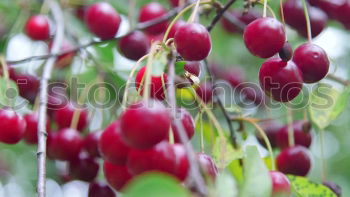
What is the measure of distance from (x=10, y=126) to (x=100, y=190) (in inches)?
10.5

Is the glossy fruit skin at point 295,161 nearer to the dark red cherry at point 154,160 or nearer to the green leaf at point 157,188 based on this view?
the dark red cherry at point 154,160

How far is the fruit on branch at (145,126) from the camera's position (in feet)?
2.53

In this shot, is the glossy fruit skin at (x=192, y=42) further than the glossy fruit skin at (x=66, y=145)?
No

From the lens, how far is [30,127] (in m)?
1.59

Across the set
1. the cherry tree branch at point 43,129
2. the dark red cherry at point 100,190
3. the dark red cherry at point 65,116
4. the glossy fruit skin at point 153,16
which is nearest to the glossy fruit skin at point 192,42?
the cherry tree branch at point 43,129

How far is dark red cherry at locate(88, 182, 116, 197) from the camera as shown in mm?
1367

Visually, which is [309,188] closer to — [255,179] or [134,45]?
[255,179]

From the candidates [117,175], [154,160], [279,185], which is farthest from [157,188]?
[279,185]

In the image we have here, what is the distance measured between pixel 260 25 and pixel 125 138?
1.34 feet

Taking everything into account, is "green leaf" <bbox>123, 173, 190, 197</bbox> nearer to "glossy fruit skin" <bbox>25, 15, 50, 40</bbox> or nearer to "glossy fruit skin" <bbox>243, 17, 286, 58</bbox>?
"glossy fruit skin" <bbox>243, 17, 286, 58</bbox>

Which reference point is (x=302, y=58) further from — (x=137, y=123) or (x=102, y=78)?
(x=102, y=78)

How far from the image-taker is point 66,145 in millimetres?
1535

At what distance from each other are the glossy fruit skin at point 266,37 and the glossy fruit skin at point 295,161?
Answer: 18.3 inches

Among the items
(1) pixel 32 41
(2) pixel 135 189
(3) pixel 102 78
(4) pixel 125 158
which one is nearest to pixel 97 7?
(3) pixel 102 78
